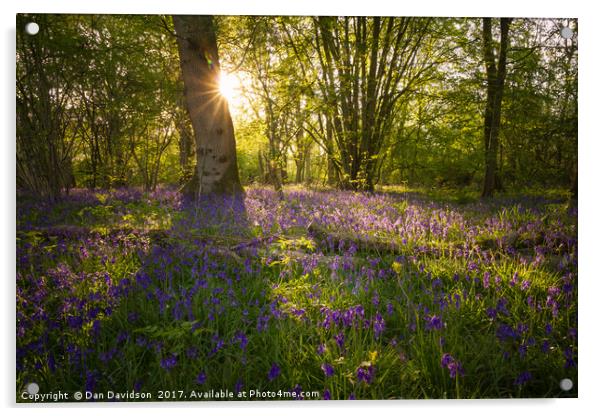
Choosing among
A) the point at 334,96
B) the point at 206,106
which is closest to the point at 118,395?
the point at 334,96

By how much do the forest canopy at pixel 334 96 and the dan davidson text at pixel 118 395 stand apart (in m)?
1.85

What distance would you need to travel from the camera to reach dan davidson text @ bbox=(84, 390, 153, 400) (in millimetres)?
1857

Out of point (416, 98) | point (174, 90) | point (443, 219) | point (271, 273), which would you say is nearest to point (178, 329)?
point (271, 273)

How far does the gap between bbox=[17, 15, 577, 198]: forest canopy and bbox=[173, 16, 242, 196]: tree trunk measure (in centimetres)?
16

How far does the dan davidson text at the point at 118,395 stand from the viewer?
186cm

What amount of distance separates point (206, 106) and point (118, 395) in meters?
3.54

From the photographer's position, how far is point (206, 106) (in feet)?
14.5

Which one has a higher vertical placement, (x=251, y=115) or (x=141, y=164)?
(x=251, y=115)

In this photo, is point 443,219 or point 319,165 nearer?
→ point 443,219

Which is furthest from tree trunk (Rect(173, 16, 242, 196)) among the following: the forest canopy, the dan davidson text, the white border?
the dan davidson text

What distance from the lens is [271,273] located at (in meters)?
2.58
